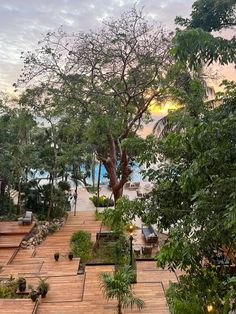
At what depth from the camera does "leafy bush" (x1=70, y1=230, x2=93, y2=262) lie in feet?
34.2

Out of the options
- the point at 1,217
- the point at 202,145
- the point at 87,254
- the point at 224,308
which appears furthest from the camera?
the point at 1,217

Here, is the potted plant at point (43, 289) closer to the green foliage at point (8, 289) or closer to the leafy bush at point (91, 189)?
the green foliage at point (8, 289)

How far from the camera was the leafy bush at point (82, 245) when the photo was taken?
34.2 feet

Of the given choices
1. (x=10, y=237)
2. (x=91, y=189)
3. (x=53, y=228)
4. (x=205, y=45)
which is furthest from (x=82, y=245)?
(x=91, y=189)

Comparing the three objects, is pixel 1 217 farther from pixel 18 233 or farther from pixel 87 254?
pixel 87 254

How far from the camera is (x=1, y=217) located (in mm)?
13961

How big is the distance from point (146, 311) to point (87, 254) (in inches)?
155

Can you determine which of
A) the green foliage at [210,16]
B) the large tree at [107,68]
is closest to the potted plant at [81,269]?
the large tree at [107,68]

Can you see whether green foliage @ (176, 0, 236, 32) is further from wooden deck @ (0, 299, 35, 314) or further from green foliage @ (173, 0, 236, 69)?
wooden deck @ (0, 299, 35, 314)

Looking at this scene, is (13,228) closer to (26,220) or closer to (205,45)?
(26,220)

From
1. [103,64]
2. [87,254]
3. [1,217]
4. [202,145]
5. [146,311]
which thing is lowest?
[146,311]

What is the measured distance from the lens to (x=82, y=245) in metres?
11.1

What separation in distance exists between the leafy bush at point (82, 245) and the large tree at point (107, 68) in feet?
9.24

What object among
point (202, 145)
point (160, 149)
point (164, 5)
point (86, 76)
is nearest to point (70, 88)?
point (86, 76)
